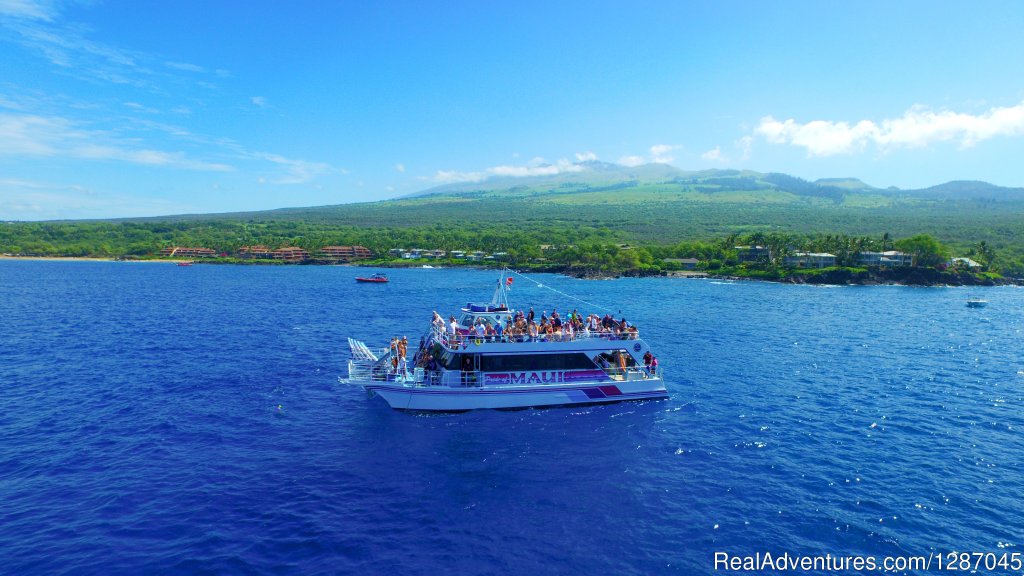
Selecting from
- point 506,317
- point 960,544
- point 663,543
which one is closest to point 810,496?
point 960,544

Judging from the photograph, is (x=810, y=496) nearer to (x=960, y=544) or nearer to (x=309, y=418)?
(x=960, y=544)

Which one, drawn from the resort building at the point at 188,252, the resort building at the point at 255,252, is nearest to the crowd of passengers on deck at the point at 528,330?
the resort building at the point at 255,252

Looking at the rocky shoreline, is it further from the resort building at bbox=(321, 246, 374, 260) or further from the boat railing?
the resort building at bbox=(321, 246, 374, 260)

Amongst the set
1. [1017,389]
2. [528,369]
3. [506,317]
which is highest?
[506,317]

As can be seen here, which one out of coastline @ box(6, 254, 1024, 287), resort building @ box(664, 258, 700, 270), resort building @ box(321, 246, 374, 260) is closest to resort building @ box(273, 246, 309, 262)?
resort building @ box(321, 246, 374, 260)

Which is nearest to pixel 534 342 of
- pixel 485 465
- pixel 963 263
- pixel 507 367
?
pixel 507 367

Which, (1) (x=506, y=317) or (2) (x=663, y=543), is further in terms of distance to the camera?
(1) (x=506, y=317)
